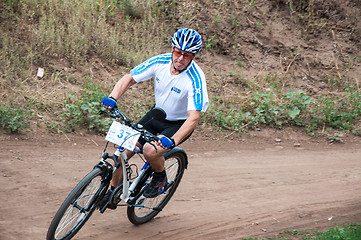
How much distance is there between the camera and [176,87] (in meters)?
4.59

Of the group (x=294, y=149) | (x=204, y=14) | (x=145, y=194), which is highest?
(x=204, y=14)

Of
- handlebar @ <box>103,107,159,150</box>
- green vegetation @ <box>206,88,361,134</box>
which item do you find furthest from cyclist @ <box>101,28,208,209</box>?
green vegetation @ <box>206,88,361,134</box>

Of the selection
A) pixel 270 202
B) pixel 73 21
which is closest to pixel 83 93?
pixel 73 21

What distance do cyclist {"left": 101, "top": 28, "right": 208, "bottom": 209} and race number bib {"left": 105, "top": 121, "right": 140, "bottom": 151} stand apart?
297mm

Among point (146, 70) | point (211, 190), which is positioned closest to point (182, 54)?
point (146, 70)

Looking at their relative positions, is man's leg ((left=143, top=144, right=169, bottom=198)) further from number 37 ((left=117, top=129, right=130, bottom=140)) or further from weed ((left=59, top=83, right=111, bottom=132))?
weed ((left=59, top=83, right=111, bottom=132))

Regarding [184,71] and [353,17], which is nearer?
[184,71]

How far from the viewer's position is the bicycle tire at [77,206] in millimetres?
3861

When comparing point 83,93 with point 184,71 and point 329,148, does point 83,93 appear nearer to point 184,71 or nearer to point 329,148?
point 184,71

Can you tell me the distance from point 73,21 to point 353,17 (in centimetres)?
876

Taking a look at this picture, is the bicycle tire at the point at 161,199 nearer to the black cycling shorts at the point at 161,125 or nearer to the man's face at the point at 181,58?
the black cycling shorts at the point at 161,125

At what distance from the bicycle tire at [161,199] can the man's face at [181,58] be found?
1023mm

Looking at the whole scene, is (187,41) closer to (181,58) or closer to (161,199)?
(181,58)

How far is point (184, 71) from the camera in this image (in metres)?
4.62
